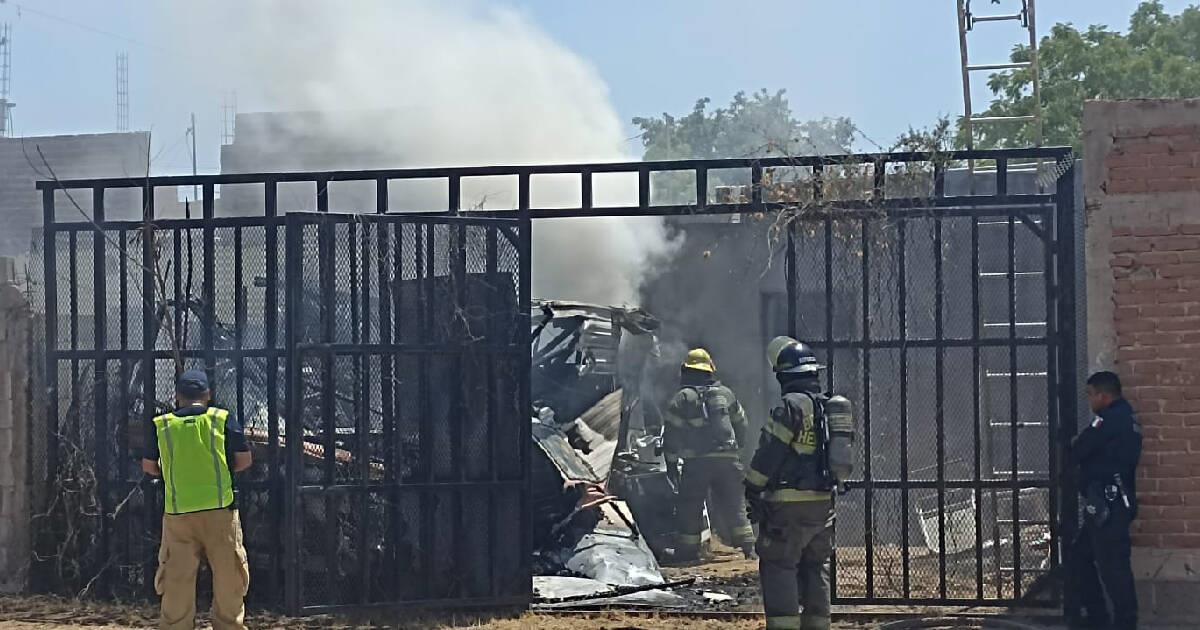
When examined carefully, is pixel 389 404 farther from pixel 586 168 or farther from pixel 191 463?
pixel 586 168

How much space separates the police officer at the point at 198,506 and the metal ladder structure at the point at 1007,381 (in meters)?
4.71

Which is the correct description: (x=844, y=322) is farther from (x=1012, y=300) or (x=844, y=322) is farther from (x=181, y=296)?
(x=181, y=296)

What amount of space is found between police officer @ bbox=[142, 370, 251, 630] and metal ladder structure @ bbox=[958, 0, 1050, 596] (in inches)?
185

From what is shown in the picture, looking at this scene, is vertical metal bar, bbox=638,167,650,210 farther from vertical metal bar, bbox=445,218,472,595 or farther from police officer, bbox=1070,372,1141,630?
police officer, bbox=1070,372,1141,630

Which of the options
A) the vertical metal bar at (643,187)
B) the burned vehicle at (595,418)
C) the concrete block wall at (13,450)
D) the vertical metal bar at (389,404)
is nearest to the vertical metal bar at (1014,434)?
the vertical metal bar at (643,187)

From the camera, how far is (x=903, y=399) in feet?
26.9

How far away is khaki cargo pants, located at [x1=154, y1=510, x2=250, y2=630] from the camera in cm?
740

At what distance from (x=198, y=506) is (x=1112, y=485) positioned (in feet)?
17.5

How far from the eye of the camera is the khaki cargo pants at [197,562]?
7.40 meters

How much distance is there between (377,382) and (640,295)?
31.8 feet

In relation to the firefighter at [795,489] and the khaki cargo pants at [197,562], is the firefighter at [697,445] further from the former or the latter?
the khaki cargo pants at [197,562]

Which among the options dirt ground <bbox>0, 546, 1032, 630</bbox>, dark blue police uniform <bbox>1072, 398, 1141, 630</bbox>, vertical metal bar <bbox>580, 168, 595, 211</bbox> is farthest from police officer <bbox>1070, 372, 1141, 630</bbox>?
vertical metal bar <bbox>580, 168, 595, 211</bbox>

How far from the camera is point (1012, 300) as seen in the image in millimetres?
8172

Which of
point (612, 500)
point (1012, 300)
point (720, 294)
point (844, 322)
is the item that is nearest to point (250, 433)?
point (612, 500)
